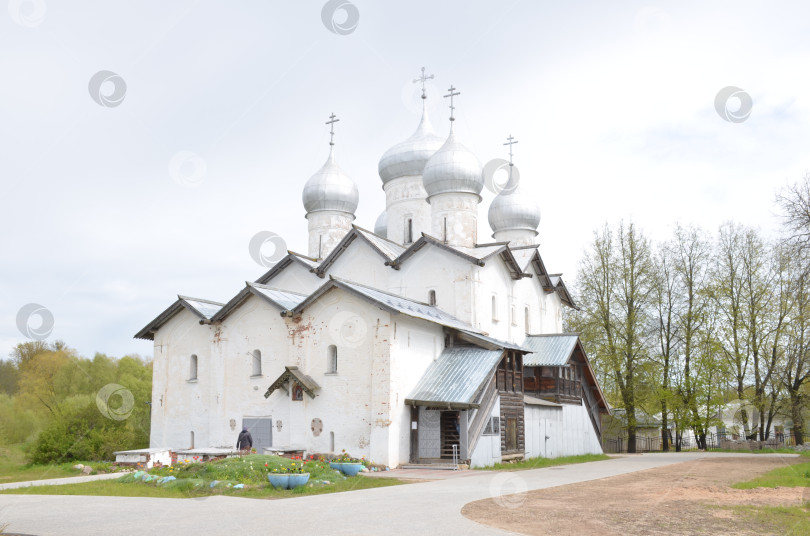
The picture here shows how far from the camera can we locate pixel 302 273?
32344 millimetres

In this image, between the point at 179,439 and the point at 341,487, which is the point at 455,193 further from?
the point at 341,487

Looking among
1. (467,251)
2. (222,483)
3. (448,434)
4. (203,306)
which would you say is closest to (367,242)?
Result: (467,251)

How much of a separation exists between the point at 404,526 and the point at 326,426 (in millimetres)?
13782

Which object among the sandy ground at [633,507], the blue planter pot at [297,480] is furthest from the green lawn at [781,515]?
the blue planter pot at [297,480]

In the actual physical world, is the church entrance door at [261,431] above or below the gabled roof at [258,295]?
below

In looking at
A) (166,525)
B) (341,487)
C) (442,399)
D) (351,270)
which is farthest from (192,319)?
(166,525)

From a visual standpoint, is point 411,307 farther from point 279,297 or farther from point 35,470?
point 35,470

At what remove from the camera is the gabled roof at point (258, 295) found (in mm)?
26109

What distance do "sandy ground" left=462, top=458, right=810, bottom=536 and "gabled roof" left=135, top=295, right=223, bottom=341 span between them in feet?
55.6

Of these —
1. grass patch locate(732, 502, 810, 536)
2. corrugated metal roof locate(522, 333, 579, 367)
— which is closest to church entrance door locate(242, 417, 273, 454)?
corrugated metal roof locate(522, 333, 579, 367)

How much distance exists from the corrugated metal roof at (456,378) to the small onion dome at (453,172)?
835cm

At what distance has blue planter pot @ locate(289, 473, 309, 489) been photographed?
1496 centimetres

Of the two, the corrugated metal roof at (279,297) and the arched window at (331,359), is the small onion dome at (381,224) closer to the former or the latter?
the corrugated metal roof at (279,297)

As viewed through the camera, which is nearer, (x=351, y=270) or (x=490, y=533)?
(x=490, y=533)
